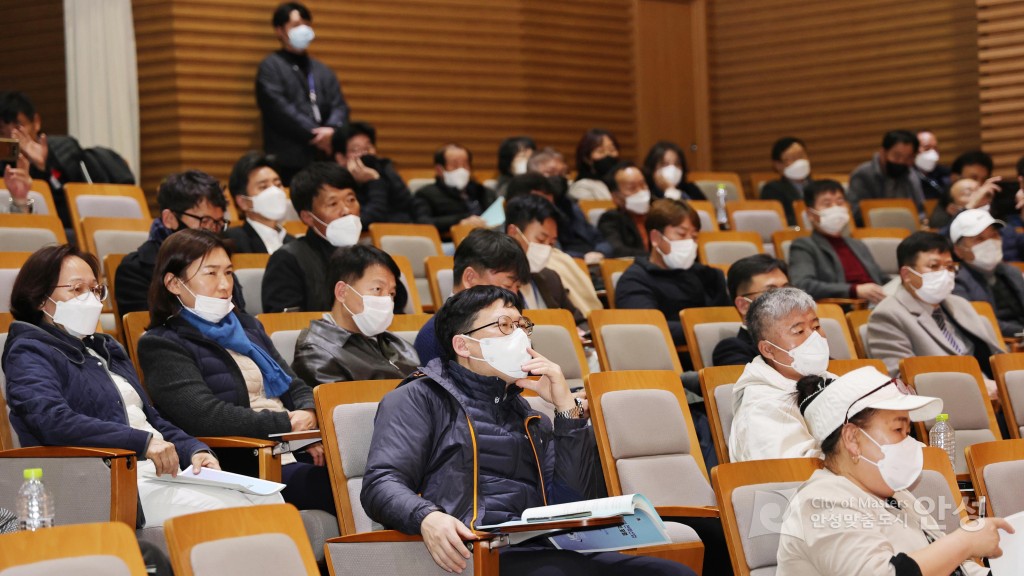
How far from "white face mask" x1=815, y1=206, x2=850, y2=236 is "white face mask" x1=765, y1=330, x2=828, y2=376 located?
2.99 m

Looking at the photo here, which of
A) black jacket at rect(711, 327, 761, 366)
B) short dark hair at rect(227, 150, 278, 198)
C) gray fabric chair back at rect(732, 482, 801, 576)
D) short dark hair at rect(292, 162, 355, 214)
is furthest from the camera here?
short dark hair at rect(227, 150, 278, 198)

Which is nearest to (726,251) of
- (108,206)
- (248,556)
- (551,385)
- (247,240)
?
(247,240)

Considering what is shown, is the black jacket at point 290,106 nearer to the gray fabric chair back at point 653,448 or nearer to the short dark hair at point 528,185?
the short dark hair at point 528,185

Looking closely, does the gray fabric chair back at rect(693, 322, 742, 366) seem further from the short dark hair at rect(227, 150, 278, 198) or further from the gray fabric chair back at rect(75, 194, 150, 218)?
the gray fabric chair back at rect(75, 194, 150, 218)

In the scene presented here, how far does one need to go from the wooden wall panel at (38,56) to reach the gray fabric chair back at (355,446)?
18.5 feet

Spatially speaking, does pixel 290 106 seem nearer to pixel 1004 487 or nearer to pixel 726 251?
pixel 726 251

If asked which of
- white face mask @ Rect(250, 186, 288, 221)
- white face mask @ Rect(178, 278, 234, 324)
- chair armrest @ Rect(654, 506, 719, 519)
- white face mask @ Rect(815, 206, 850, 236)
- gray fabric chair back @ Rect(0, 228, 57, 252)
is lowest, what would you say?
chair armrest @ Rect(654, 506, 719, 519)

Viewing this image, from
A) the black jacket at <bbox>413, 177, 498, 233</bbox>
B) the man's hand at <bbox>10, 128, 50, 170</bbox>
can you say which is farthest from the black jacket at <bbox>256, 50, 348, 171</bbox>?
the man's hand at <bbox>10, 128, 50, 170</bbox>

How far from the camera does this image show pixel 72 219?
571 centimetres

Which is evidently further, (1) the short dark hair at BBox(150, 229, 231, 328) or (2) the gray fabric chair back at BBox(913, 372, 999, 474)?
(2) the gray fabric chair back at BBox(913, 372, 999, 474)

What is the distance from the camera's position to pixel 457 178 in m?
7.32

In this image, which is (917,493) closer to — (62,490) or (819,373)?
(819,373)

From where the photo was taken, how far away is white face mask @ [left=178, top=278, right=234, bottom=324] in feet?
12.1

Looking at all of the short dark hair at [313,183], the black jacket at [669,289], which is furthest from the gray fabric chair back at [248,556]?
the black jacket at [669,289]
